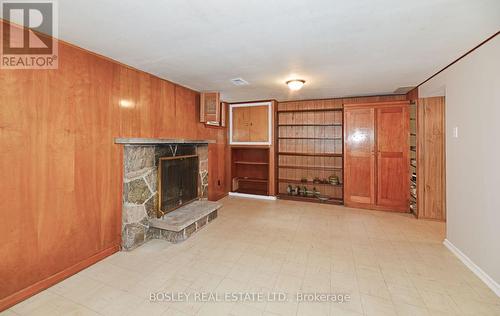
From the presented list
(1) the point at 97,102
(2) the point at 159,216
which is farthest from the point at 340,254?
(1) the point at 97,102

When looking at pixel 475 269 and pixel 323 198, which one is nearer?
pixel 475 269

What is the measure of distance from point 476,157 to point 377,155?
6.86 feet

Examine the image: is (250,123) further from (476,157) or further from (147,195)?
(476,157)

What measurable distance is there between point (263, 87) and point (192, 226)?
2719mm

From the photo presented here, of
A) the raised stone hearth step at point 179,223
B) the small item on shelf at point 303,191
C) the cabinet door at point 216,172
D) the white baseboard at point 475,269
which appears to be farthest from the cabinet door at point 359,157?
the raised stone hearth step at point 179,223

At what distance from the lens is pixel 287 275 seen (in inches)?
88.0

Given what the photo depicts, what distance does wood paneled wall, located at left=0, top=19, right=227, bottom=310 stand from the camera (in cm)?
182

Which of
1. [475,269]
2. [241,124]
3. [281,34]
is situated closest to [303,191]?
[241,124]

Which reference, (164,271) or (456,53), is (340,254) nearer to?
(164,271)

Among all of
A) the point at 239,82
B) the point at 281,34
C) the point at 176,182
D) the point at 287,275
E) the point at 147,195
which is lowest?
the point at 287,275

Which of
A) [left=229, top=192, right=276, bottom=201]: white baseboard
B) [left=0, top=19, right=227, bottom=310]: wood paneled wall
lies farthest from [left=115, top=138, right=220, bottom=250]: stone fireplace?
[left=229, top=192, right=276, bottom=201]: white baseboard

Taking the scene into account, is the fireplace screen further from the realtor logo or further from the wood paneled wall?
the realtor logo

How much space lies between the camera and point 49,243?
206cm

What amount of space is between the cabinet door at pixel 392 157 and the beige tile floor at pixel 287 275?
2.73ft
